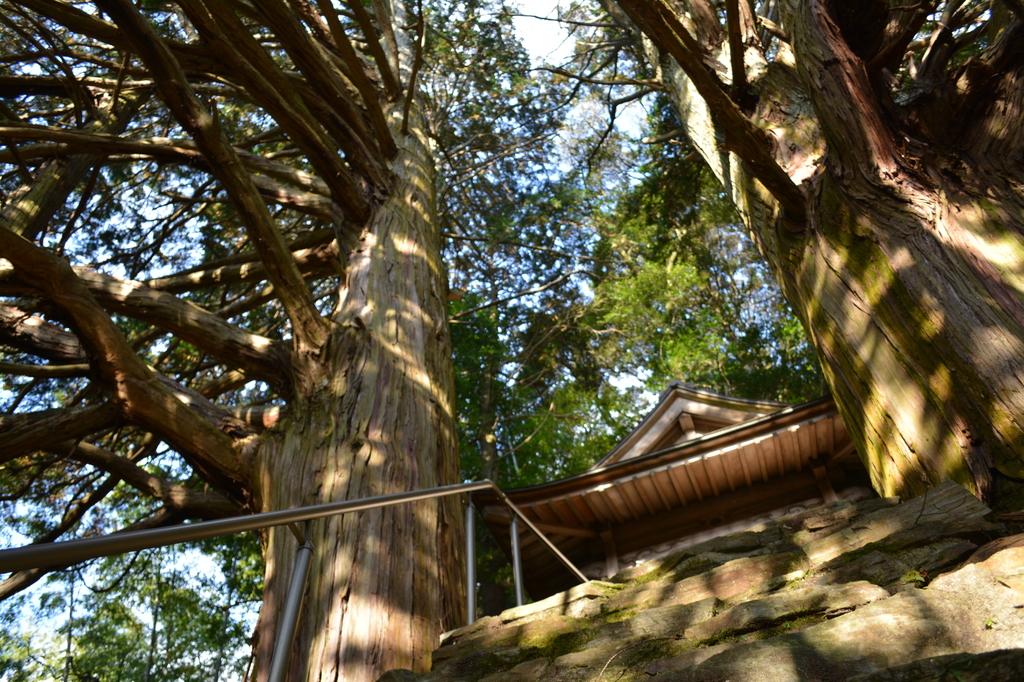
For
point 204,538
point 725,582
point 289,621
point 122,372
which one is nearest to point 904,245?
point 725,582

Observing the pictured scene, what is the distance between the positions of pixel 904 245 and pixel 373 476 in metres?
2.33

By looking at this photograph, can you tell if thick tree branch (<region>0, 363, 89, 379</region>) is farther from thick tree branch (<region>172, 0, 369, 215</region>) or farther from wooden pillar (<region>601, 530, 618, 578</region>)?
wooden pillar (<region>601, 530, 618, 578</region>)

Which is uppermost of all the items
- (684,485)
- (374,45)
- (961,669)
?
(374,45)

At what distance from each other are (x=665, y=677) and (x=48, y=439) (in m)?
2.82

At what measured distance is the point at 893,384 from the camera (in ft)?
8.96

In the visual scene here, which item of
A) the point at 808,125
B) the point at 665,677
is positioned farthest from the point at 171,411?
the point at 808,125

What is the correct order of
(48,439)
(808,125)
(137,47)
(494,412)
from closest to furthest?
(137,47) → (48,439) → (808,125) → (494,412)

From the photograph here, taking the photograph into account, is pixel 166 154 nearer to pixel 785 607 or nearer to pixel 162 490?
pixel 162 490

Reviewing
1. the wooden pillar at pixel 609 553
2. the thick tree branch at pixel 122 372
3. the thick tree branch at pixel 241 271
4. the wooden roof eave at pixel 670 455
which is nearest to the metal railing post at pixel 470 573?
the thick tree branch at pixel 122 372

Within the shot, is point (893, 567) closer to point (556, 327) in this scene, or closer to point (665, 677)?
point (665, 677)

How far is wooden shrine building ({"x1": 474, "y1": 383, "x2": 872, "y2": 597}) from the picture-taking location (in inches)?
254

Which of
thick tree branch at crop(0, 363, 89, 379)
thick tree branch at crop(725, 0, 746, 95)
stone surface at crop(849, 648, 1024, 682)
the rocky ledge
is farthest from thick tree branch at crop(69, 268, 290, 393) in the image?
stone surface at crop(849, 648, 1024, 682)

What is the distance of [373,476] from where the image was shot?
2.76 m

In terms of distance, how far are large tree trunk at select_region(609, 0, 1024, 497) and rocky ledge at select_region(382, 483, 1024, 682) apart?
1.30 feet
